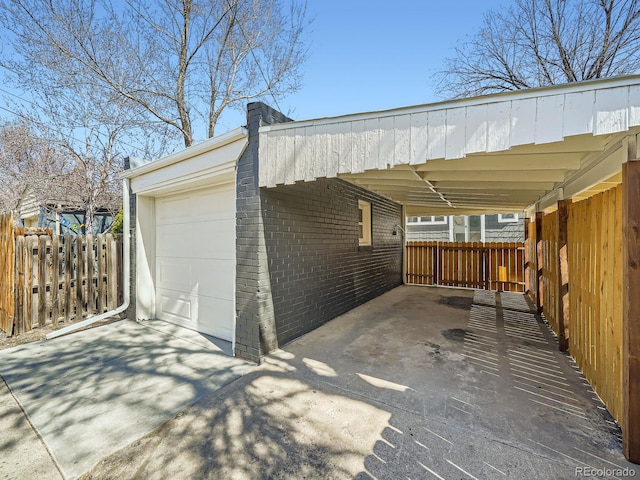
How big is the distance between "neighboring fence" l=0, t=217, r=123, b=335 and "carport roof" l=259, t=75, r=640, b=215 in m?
4.12

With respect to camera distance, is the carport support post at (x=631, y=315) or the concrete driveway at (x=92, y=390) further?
the concrete driveway at (x=92, y=390)

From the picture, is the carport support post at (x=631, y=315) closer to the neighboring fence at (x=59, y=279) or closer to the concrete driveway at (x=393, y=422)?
the concrete driveway at (x=393, y=422)

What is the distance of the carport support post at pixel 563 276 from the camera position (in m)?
3.74

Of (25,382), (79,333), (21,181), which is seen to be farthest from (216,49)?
(25,382)

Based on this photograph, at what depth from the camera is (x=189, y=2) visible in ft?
25.7

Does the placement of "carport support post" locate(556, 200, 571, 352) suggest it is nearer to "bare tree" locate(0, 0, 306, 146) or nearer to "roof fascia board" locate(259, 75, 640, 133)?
"roof fascia board" locate(259, 75, 640, 133)

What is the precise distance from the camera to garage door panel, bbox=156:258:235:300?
4309 mm

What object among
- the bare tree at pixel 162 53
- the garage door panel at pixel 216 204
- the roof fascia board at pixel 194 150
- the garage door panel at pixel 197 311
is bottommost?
the garage door panel at pixel 197 311

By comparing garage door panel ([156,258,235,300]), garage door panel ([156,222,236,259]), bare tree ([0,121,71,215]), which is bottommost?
garage door panel ([156,258,235,300])

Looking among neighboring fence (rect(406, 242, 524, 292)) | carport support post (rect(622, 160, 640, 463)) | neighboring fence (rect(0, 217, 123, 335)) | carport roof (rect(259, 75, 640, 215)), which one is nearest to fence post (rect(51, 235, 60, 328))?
neighboring fence (rect(0, 217, 123, 335))

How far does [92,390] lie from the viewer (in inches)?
112

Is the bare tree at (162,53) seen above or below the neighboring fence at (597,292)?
above

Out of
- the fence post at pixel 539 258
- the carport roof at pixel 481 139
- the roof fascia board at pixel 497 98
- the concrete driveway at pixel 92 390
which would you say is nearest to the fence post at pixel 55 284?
the concrete driveway at pixel 92 390

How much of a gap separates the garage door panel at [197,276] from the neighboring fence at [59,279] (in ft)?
3.32
